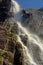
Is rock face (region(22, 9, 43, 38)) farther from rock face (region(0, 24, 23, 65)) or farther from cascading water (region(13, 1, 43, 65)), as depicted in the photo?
rock face (region(0, 24, 23, 65))

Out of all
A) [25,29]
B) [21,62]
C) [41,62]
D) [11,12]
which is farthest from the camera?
[11,12]

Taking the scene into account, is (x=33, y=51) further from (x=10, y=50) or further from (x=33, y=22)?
(x=33, y=22)

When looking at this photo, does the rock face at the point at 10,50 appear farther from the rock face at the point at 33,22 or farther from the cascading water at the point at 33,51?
the rock face at the point at 33,22

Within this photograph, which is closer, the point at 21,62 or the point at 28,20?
the point at 21,62

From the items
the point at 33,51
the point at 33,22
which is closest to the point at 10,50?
the point at 33,51

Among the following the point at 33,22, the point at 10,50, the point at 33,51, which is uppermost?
the point at 33,22

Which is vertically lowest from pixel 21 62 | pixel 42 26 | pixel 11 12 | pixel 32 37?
pixel 21 62

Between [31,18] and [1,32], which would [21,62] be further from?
[31,18]

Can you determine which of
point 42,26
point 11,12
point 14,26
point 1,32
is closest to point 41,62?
point 1,32

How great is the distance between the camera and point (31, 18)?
96.2 m

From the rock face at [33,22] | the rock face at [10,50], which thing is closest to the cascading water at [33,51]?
the rock face at [10,50]

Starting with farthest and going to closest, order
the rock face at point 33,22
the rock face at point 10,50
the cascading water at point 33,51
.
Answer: the rock face at point 33,22 → the cascading water at point 33,51 → the rock face at point 10,50

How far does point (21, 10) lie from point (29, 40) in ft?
89.1

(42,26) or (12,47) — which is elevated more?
(42,26)
